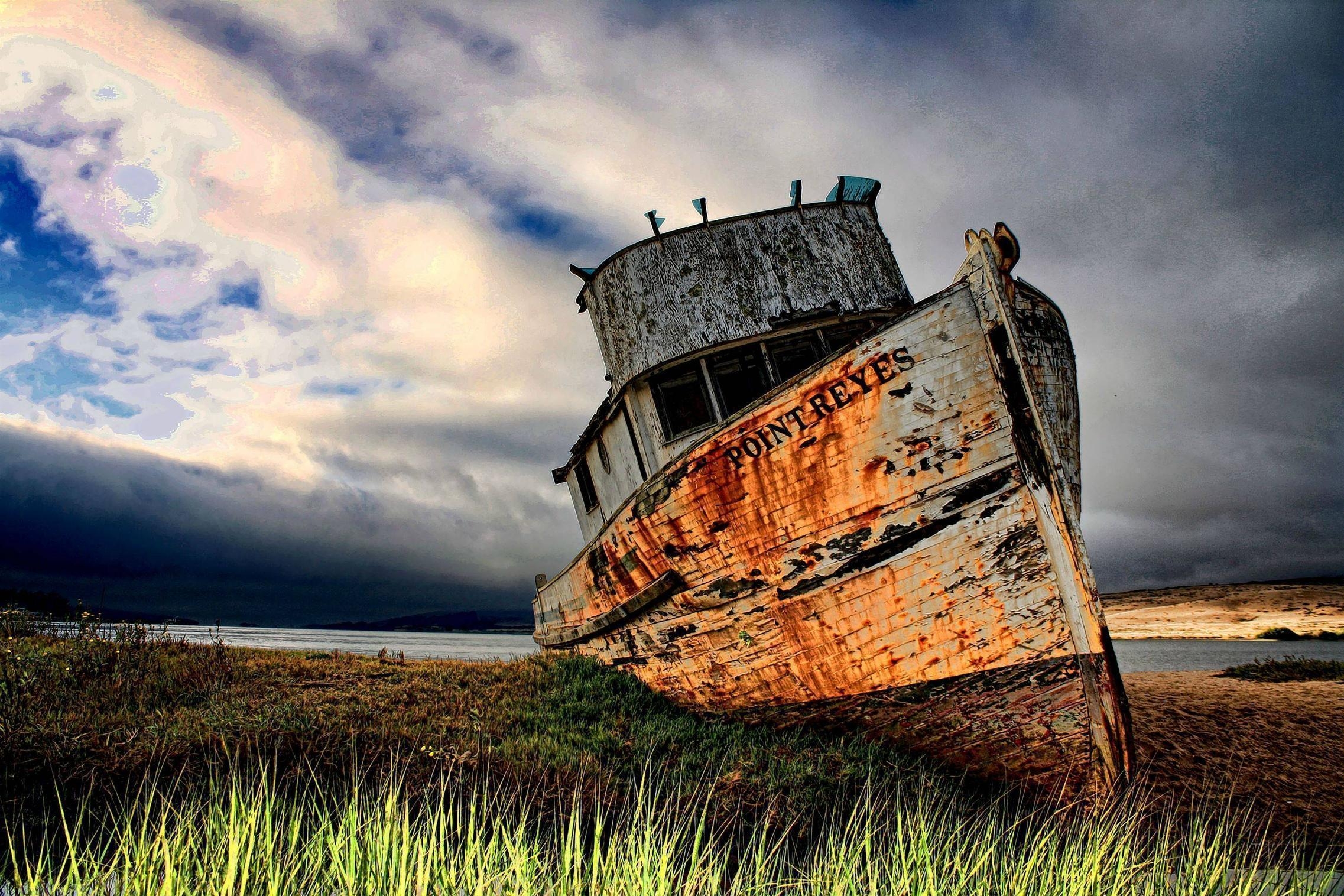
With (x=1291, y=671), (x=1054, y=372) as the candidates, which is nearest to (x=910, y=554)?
(x=1054, y=372)

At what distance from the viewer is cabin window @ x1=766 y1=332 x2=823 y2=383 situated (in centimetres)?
651

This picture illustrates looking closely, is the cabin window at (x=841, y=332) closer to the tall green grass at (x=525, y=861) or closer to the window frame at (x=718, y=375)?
the window frame at (x=718, y=375)

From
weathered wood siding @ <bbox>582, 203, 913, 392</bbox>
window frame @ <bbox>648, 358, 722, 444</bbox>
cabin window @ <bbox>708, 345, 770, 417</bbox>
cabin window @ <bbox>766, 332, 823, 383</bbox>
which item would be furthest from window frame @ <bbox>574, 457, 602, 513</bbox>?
cabin window @ <bbox>766, 332, 823, 383</bbox>

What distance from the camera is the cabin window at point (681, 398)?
642 cm

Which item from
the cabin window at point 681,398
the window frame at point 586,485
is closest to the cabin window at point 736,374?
the cabin window at point 681,398

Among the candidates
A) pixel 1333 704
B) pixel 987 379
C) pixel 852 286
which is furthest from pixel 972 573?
pixel 1333 704

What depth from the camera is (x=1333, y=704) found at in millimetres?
7129

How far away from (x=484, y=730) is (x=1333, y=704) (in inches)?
332

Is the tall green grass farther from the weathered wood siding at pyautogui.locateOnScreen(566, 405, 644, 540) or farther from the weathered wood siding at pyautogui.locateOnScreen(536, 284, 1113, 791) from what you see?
the weathered wood siding at pyautogui.locateOnScreen(566, 405, 644, 540)

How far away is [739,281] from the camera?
6.76m

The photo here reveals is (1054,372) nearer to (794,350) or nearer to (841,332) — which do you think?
(841,332)

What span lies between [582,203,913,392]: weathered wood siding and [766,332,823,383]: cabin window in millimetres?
188

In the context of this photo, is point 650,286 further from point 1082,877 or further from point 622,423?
point 1082,877

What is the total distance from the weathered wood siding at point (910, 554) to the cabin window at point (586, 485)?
14.7ft
